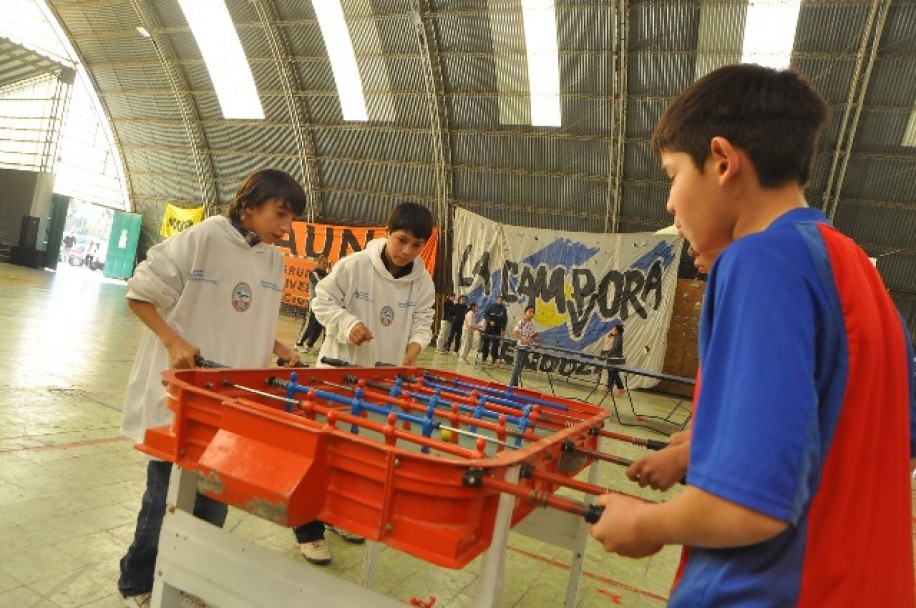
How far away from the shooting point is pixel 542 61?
13203 millimetres

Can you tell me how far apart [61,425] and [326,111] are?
1346cm

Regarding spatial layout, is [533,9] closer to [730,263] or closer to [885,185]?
[885,185]

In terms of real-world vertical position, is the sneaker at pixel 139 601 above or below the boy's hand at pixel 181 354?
below

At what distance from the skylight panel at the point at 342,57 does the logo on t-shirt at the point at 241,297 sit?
A: 13764mm

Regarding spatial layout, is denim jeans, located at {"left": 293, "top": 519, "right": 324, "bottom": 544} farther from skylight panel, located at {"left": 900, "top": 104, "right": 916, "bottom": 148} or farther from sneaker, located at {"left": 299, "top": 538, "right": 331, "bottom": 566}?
skylight panel, located at {"left": 900, "top": 104, "right": 916, "bottom": 148}

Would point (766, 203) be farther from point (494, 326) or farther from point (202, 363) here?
point (494, 326)

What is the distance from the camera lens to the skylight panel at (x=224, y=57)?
15406 millimetres

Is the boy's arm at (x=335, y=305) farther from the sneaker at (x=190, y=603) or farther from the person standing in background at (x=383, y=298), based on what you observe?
the sneaker at (x=190, y=603)

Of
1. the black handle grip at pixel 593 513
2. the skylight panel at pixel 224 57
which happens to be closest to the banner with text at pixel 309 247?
the skylight panel at pixel 224 57

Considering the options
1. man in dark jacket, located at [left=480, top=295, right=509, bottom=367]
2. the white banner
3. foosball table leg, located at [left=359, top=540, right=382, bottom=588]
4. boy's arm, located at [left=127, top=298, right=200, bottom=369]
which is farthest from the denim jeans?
man in dark jacket, located at [left=480, top=295, right=509, bottom=367]

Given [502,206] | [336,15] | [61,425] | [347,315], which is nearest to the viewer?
[347,315]

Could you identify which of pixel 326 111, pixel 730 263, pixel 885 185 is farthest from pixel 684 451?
pixel 326 111

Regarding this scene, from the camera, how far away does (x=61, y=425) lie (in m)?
4.18

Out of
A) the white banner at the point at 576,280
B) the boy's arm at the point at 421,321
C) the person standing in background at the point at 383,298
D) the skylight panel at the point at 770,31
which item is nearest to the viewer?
the person standing in background at the point at 383,298
